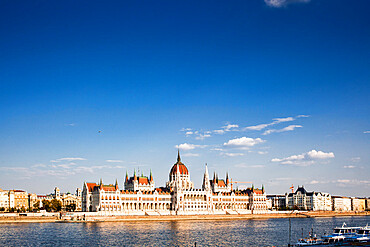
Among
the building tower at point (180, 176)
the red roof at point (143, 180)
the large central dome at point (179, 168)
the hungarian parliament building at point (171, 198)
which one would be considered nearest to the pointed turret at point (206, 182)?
the hungarian parliament building at point (171, 198)

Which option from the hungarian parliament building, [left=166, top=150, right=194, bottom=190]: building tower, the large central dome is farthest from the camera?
the large central dome

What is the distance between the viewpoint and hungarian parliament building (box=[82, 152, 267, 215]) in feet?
514

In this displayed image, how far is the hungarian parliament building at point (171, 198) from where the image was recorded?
15662 cm

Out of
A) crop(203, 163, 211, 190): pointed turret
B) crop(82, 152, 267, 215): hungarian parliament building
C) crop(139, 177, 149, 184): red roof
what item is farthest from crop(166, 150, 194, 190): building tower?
crop(139, 177, 149, 184): red roof

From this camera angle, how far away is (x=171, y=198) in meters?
173

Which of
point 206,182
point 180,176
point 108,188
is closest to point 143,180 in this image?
point 180,176

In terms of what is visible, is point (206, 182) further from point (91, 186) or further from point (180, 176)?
point (91, 186)

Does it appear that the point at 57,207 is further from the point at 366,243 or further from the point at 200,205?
the point at 366,243

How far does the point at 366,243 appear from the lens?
6475 centimetres

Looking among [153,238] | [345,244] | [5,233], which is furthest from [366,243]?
[5,233]

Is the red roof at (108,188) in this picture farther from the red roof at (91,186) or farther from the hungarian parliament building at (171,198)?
the red roof at (91,186)

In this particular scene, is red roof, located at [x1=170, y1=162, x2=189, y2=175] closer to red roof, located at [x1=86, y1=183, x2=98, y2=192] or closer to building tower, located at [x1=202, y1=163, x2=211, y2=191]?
building tower, located at [x1=202, y1=163, x2=211, y2=191]

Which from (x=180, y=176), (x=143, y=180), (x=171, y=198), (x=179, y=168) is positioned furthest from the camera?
(x=179, y=168)

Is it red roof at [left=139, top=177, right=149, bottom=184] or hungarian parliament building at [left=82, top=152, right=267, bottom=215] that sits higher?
red roof at [left=139, top=177, right=149, bottom=184]
